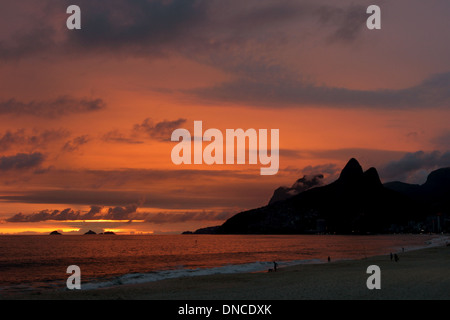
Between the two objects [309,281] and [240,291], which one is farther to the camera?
[309,281]

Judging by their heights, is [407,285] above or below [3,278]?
above

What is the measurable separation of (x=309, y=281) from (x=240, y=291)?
8.05 meters
